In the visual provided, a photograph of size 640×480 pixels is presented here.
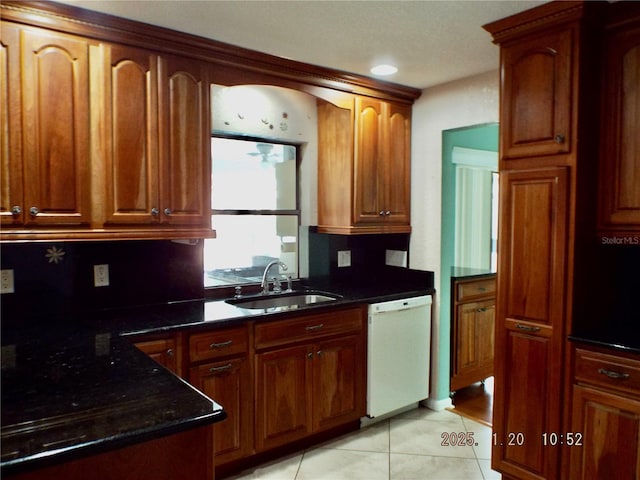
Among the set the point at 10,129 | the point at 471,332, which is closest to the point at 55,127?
the point at 10,129

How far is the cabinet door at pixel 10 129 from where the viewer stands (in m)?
2.00

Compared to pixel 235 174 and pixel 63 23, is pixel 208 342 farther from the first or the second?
pixel 63 23

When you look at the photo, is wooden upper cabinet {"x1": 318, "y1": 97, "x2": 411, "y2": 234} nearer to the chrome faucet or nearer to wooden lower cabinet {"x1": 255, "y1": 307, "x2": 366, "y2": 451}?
the chrome faucet

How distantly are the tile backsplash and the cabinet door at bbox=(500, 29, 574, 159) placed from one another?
6.26ft

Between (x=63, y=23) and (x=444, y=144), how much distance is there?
2450mm

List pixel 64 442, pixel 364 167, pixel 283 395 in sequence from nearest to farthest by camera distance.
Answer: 1. pixel 64 442
2. pixel 283 395
3. pixel 364 167

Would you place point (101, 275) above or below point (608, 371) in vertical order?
above

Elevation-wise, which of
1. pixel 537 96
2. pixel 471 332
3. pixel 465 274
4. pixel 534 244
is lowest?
pixel 471 332

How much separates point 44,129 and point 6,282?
0.78 meters

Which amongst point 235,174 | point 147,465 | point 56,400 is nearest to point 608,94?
point 235,174

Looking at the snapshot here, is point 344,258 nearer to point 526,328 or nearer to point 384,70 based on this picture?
point 384,70

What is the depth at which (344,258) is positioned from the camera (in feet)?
12.0

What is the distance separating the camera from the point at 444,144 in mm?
3402

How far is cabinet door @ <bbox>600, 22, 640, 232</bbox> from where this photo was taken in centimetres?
219
